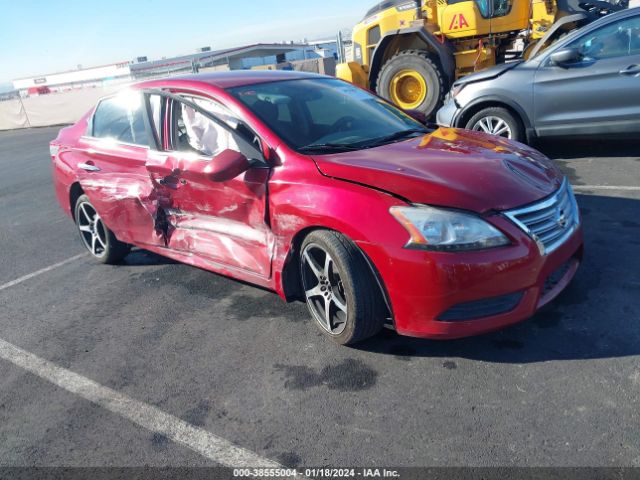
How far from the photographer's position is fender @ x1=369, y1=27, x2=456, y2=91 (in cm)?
920

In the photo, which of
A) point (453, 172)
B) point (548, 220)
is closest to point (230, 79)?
point (453, 172)

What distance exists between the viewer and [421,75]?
9.30 metres

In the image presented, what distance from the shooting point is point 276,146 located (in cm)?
317

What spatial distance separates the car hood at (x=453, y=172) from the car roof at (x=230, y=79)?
111cm

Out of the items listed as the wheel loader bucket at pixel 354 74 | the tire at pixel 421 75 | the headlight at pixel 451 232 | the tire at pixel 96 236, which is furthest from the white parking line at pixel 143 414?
the wheel loader bucket at pixel 354 74

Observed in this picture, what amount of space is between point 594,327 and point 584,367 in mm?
395

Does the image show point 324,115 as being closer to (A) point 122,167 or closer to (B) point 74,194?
(A) point 122,167

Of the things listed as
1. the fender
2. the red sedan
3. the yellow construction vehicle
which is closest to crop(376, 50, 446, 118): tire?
the yellow construction vehicle

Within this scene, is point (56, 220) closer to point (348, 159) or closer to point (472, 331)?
point (348, 159)

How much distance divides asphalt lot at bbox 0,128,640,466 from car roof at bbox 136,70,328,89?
1541 millimetres

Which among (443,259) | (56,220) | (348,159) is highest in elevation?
(348,159)

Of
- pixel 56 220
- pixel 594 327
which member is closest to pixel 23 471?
pixel 594 327

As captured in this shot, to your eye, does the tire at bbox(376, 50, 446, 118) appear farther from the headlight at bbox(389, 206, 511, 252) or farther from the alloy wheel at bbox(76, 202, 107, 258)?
the headlight at bbox(389, 206, 511, 252)

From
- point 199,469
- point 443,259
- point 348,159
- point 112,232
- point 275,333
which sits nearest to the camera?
point 199,469
